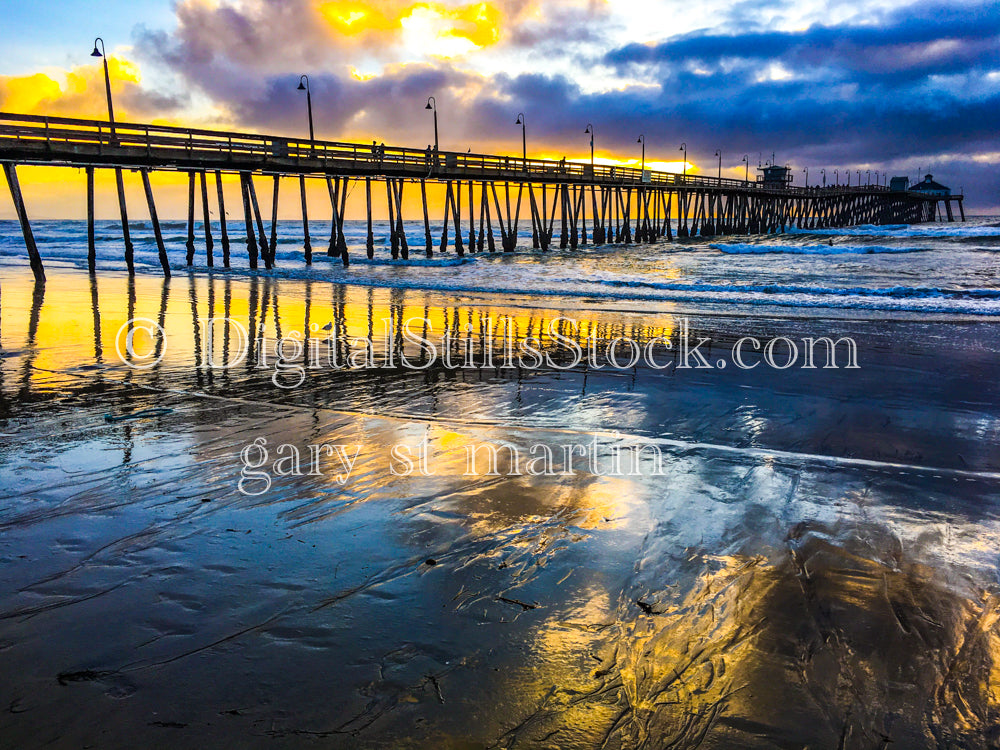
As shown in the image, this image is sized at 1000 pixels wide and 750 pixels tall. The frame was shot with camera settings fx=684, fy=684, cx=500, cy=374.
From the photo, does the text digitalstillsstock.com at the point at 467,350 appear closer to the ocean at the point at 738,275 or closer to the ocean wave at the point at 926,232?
the ocean at the point at 738,275

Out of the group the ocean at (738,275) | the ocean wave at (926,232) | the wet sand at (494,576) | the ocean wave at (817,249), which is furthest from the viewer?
the ocean wave at (926,232)

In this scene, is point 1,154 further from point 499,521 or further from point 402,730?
point 402,730

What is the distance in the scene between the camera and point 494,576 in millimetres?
3256

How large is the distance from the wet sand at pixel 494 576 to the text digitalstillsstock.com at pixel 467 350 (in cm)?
173

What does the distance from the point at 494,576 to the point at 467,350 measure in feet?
21.5

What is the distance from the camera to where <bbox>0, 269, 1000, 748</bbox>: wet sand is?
2.33 m

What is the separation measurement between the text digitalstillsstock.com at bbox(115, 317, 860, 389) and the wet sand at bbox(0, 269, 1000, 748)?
68.1 inches

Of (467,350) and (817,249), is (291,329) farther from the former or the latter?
(817,249)

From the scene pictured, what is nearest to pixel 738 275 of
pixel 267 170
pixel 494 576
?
pixel 267 170

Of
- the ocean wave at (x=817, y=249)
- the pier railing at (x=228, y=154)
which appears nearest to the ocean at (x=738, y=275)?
the ocean wave at (x=817, y=249)

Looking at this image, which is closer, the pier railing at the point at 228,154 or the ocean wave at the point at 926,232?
the pier railing at the point at 228,154

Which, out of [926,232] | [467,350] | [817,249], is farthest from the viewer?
[926,232]

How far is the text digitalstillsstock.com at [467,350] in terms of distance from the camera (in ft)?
28.2

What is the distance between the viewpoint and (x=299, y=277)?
23.5 metres
